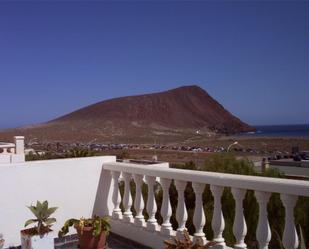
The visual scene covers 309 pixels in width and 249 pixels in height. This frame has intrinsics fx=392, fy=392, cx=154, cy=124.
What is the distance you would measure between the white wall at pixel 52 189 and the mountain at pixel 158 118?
74704mm

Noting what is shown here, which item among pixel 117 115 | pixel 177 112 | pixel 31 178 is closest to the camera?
pixel 31 178

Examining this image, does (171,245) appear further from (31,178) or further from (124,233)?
(31,178)

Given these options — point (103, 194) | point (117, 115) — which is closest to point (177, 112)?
point (117, 115)

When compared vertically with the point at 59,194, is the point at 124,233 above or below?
below

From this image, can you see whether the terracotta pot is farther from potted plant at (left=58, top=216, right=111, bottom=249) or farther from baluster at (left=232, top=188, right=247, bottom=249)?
baluster at (left=232, top=188, right=247, bottom=249)

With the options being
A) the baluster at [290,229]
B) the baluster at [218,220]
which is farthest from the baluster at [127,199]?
the baluster at [290,229]

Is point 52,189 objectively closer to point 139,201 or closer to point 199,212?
point 139,201

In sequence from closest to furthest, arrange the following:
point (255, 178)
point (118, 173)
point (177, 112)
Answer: point (255, 178), point (118, 173), point (177, 112)

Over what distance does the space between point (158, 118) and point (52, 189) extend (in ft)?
431

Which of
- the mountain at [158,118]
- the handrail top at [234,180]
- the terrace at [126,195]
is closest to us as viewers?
the handrail top at [234,180]

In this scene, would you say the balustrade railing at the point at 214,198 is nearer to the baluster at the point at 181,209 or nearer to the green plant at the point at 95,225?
the baluster at the point at 181,209

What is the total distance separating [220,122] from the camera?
148000 mm

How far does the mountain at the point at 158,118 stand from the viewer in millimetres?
92438

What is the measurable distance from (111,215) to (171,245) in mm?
1864
